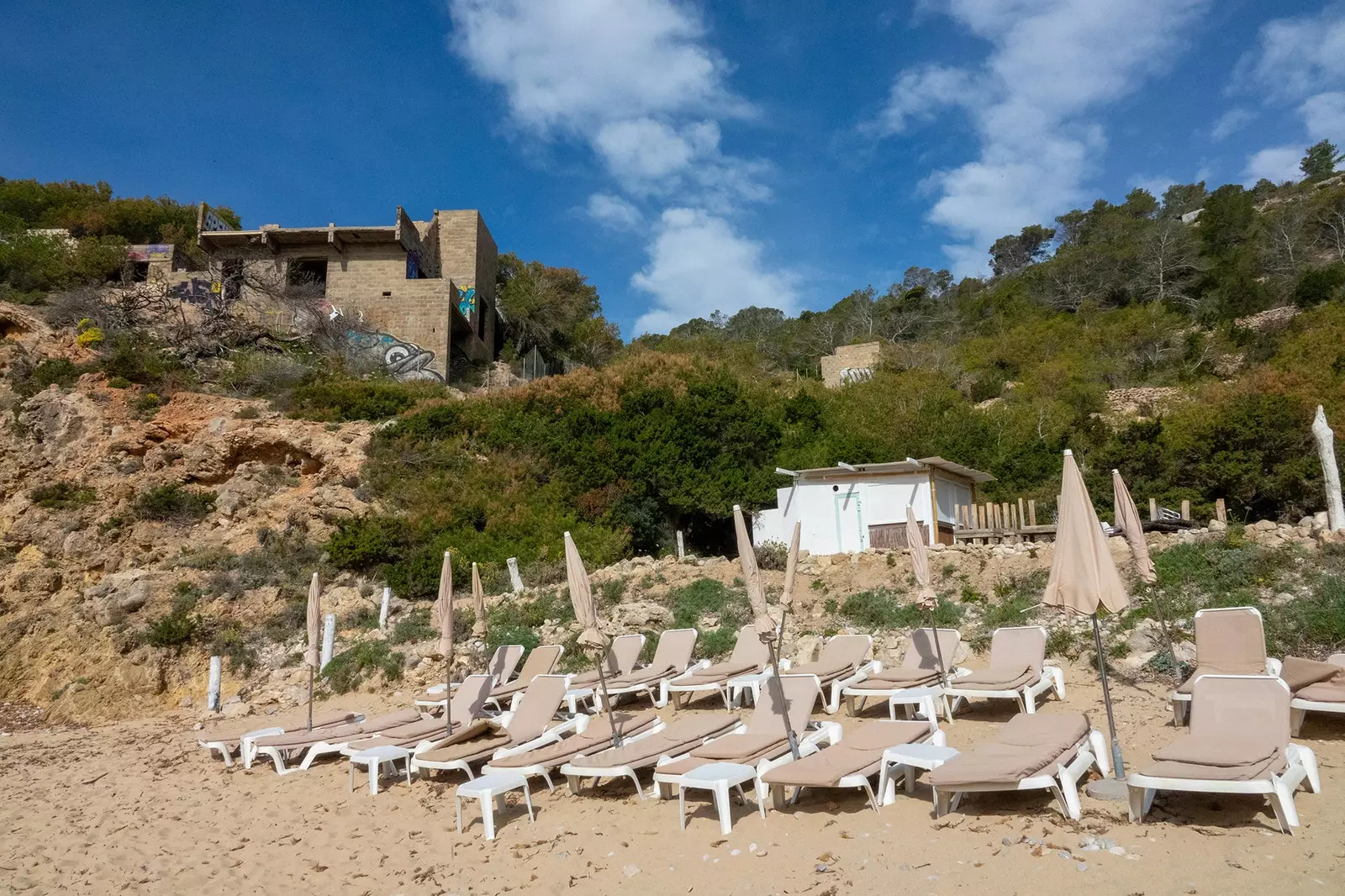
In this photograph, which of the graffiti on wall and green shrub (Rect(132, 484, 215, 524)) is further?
the graffiti on wall

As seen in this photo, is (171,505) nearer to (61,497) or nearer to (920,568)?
(61,497)

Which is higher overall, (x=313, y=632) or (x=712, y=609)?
(x=313, y=632)

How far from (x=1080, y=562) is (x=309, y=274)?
1140 inches

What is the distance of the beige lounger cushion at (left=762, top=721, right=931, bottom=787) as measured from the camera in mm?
5348

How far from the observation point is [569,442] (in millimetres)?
22703

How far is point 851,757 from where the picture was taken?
5.65m

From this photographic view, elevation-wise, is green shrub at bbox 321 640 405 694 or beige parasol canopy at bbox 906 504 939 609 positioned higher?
beige parasol canopy at bbox 906 504 939 609

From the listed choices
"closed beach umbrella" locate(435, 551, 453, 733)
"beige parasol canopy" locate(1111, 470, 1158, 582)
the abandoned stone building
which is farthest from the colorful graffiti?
"beige parasol canopy" locate(1111, 470, 1158, 582)

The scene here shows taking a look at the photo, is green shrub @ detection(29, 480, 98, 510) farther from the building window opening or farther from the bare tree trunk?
the bare tree trunk

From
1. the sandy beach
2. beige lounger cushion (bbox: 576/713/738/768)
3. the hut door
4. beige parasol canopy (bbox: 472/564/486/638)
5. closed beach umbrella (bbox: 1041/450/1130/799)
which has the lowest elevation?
the sandy beach

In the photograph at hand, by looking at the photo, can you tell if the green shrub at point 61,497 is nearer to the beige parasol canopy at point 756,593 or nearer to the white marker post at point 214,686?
the white marker post at point 214,686

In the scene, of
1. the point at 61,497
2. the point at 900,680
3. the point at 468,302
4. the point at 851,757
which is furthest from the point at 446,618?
the point at 468,302

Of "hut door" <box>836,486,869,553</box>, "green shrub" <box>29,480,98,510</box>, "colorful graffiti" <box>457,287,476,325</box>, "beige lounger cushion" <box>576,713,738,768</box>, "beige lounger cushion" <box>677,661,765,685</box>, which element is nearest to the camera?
"beige lounger cushion" <box>576,713,738,768</box>

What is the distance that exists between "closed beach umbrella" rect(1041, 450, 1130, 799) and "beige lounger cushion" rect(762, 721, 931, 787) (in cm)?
145
